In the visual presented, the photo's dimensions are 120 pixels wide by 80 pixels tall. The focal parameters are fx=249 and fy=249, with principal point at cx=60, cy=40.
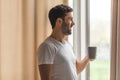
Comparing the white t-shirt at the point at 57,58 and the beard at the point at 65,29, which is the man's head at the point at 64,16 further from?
the white t-shirt at the point at 57,58

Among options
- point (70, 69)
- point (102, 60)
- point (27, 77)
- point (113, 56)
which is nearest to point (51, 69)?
point (70, 69)

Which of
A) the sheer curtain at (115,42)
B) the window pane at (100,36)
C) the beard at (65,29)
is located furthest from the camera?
the window pane at (100,36)

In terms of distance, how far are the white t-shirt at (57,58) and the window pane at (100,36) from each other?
40cm

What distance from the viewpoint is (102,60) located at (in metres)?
2.08

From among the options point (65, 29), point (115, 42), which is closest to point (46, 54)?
point (65, 29)

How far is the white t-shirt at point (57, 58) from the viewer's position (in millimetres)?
1666

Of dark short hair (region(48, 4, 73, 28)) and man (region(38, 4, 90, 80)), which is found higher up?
dark short hair (region(48, 4, 73, 28))

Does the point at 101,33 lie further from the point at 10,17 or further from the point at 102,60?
the point at 10,17

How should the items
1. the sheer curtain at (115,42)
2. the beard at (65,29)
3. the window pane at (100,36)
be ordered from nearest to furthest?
the sheer curtain at (115,42) → the beard at (65,29) → the window pane at (100,36)

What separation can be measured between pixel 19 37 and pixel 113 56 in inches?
27.2

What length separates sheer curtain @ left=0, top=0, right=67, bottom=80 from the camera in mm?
1758

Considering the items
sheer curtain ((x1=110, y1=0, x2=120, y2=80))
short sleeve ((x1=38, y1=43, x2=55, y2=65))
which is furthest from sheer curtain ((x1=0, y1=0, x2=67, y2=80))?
sheer curtain ((x1=110, y1=0, x2=120, y2=80))

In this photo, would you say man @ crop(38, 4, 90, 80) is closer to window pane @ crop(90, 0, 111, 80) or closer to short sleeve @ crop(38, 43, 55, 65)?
short sleeve @ crop(38, 43, 55, 65)

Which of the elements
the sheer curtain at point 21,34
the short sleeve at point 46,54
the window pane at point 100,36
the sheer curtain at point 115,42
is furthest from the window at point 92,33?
the short sleeve at point 46,54
